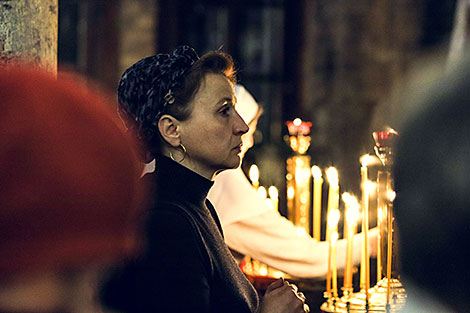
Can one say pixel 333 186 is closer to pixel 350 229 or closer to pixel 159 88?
pixel 350 229

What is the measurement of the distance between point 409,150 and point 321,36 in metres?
5.61

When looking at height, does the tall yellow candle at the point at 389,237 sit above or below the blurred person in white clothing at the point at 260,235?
above

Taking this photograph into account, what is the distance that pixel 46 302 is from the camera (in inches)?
29.7

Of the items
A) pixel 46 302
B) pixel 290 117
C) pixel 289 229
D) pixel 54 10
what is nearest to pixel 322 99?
pixel 290 117

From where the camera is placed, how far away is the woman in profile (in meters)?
1.76

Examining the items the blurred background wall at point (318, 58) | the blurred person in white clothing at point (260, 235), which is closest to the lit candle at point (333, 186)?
the blurred person in white clothing at point (260, 235)

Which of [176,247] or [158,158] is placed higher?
[158,158]

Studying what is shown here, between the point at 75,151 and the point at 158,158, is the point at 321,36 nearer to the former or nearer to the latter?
the point at 158,158

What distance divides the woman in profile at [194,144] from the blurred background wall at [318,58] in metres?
4.70

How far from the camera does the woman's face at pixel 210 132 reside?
1.91 meters

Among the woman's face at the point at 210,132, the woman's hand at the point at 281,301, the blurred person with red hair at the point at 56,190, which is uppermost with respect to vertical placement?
the blurred person with red hair at the point at 56,190

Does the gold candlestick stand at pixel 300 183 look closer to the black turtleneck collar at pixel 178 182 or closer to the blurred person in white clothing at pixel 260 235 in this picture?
the blurred person in white clothing at pixel 260 235

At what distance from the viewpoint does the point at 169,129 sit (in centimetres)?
191

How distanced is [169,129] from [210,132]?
11 cm
